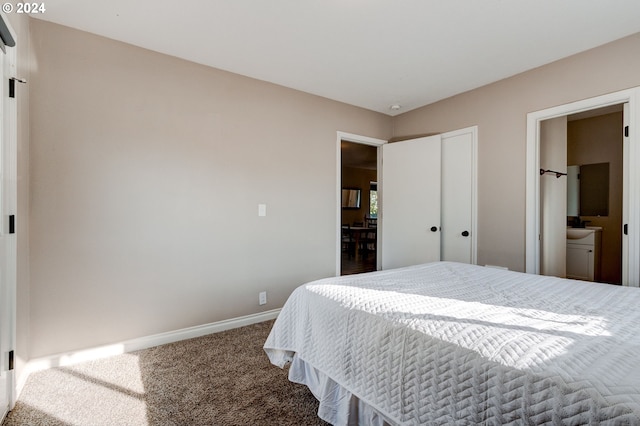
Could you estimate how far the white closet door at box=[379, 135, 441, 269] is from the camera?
3.62 meters

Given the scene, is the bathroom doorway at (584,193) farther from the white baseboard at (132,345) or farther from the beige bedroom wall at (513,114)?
the white baseboard at (132,345)

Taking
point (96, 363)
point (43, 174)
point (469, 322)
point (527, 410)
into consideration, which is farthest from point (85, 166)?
point (527, 410)

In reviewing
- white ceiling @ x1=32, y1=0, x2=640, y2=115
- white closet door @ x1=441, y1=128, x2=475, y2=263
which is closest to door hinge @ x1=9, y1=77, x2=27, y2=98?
white ceiling @ x1=32, y1=0, x2=640, y2=115

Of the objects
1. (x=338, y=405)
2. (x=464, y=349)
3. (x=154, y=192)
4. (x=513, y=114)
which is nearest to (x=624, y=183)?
(x=513, y=114)

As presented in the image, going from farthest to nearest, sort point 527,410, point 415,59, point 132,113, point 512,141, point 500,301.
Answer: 1. point 512,141
2. point 415,59
3. point 132,113
4. point 500,301
5. point 527,410

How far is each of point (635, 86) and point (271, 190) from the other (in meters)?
3.16

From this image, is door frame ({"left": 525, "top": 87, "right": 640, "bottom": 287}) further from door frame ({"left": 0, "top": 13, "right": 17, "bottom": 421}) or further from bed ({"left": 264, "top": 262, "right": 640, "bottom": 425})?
door frame ({"left": 0, "top": 13, "right": 17, "bottom": 421})

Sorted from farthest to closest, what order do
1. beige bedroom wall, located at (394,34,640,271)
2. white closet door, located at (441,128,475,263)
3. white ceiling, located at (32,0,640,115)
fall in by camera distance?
white closet door, located at (441,128,475,263) → beige bedroom wall, located at (394,34,640,271) → white ceiling, located at (32,0,640,115)

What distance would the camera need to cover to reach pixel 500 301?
1478 mm

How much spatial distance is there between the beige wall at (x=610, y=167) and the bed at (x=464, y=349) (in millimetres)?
3165

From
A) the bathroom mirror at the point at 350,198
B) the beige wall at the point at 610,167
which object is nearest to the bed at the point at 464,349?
the beige wall at the point at 610,167

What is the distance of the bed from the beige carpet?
0.72 feet

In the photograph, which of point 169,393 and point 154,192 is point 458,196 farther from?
point 169,393

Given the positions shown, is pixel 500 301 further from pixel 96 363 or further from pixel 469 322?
pixel 96 363
